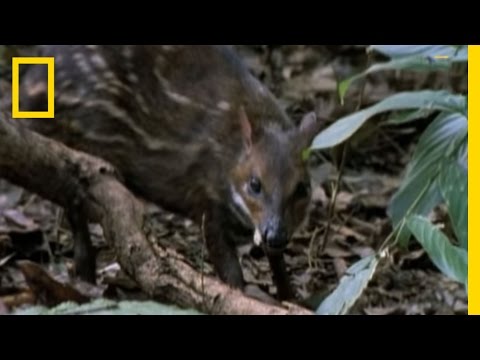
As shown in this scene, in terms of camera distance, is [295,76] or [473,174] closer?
[473,174]

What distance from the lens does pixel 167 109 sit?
10.2 ft

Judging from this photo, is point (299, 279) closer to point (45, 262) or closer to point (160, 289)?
point (160, 289)

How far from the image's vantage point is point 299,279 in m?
2.99

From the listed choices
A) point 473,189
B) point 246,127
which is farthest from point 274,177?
point 473,189

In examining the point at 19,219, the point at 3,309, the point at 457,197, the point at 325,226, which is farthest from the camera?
the point at 325,226

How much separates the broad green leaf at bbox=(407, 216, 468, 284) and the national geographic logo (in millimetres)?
967

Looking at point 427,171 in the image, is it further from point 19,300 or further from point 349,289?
point 19,300

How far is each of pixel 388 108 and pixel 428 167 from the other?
0.23 meters

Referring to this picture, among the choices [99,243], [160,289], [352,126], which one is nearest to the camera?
[352,126]

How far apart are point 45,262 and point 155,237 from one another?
0.33 meters

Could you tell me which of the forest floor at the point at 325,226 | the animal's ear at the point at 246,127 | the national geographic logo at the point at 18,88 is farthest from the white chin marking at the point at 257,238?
the national geographic logo at the point at 18,88

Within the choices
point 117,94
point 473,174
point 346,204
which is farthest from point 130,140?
point 473,174

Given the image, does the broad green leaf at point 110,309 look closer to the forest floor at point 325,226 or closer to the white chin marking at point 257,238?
the forest floor at point 325,226

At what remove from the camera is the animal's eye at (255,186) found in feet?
9.76
